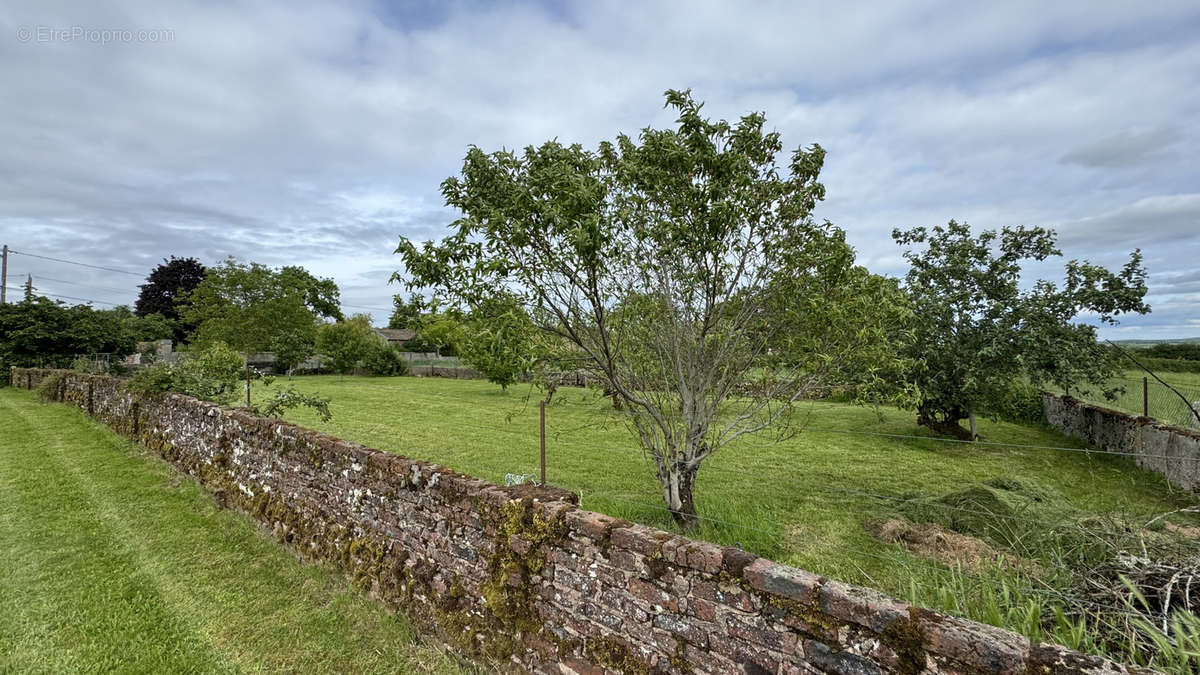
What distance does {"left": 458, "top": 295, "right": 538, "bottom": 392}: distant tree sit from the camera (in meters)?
4.83

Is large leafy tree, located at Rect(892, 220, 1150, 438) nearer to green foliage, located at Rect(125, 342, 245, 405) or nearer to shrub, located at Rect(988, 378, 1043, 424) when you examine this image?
shrub, located at Rect(988, 378, 1043, 424)

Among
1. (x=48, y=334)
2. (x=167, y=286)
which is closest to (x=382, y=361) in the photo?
(x=48, y=334)

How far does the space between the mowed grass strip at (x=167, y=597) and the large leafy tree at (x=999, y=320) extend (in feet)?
40.0

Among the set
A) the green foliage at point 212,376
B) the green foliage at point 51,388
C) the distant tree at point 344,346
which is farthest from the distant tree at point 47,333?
the green foliage at point 212,376

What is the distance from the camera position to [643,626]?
2.92 metres

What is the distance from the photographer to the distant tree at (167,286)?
53.1m

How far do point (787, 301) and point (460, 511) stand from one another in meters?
4.43

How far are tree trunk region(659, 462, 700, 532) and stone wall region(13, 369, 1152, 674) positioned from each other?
324cm

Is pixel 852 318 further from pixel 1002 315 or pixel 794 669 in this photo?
pixel 1002 315

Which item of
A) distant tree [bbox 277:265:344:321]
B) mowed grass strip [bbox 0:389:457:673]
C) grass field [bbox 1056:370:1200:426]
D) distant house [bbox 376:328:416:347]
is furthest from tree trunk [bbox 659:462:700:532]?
distant house [bbox 376:328:416:347]

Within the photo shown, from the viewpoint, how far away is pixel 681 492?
6.82 metres

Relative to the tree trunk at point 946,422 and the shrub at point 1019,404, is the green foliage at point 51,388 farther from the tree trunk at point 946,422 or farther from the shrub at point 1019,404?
the shrub at point 1019,404

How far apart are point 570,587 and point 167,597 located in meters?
4.16

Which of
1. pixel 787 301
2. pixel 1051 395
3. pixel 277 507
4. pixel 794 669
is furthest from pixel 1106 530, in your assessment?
pixel 1051 395
